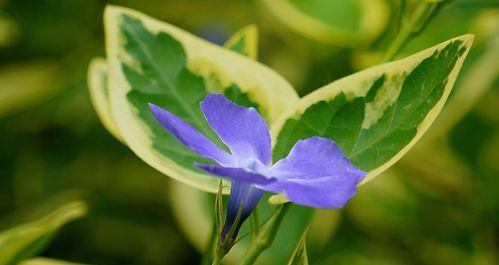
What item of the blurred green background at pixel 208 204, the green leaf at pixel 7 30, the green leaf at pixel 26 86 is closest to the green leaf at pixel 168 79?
the blurred green background at pixel 208 204

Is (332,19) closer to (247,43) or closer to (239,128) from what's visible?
(247,43)

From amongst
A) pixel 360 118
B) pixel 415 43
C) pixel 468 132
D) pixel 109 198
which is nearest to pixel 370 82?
pixel 360 118

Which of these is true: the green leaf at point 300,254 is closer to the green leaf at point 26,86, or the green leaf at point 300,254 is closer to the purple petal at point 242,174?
the purple petal at point 242,174

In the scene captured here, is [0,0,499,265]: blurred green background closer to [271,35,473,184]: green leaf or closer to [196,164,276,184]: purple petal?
[271,35,473,184]: green leaf

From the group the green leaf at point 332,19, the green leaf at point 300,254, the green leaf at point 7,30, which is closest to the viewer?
the green leaf at point 300,254

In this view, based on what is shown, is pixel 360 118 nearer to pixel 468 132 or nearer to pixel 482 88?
pixel 482 88

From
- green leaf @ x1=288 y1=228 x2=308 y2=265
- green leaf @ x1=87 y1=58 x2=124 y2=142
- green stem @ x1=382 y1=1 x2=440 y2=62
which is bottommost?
green leaf @ x1=288 y1=228 x2=308 y2=265

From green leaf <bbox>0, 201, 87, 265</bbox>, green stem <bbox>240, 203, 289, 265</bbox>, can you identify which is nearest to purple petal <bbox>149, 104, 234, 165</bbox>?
green stem <bbox>240, 203, 289, 265</bbox>

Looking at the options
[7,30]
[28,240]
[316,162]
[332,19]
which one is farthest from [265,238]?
[7,30]
